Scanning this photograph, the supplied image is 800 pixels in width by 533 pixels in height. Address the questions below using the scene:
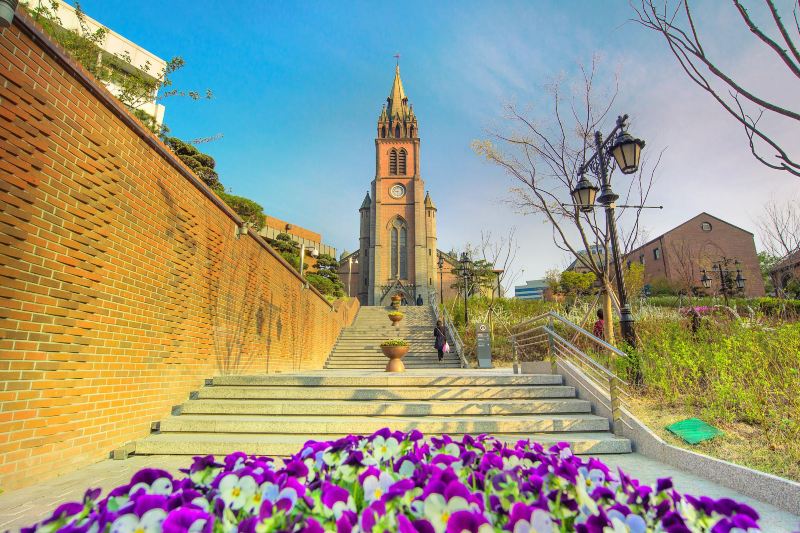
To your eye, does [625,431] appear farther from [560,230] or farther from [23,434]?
[560,230]

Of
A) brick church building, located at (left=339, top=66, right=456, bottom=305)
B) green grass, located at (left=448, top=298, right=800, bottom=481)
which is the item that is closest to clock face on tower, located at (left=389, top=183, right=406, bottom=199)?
brick church building, located at (left=339, top=66, right=456, bottom=305)

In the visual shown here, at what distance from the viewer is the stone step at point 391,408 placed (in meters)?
5.25

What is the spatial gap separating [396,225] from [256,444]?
127 ft

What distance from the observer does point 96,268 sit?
13.3ft

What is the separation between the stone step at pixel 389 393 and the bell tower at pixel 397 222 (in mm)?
33032

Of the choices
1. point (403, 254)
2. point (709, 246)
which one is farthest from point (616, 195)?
point (709, 246)

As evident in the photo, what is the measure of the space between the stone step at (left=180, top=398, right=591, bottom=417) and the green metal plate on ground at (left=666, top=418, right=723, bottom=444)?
113 cm

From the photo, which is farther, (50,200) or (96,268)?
(96,268)

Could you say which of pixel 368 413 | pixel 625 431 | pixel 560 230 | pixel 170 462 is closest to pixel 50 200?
pixel 170 462

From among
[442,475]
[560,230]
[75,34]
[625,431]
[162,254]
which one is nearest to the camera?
[442,475]

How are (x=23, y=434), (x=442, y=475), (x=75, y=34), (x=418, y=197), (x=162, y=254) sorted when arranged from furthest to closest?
1. (x=418, y=197)
2. (x=75, y=34)
3. (x=162, y=254)
4. (x=23, y=434)
5. (x=442, y=475)

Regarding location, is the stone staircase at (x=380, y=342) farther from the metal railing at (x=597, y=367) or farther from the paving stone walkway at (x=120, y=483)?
the paving stone walkway at (x=120, y=483)

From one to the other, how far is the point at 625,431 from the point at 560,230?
865cm

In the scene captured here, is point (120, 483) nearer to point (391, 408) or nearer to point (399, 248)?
point (391, 408)
